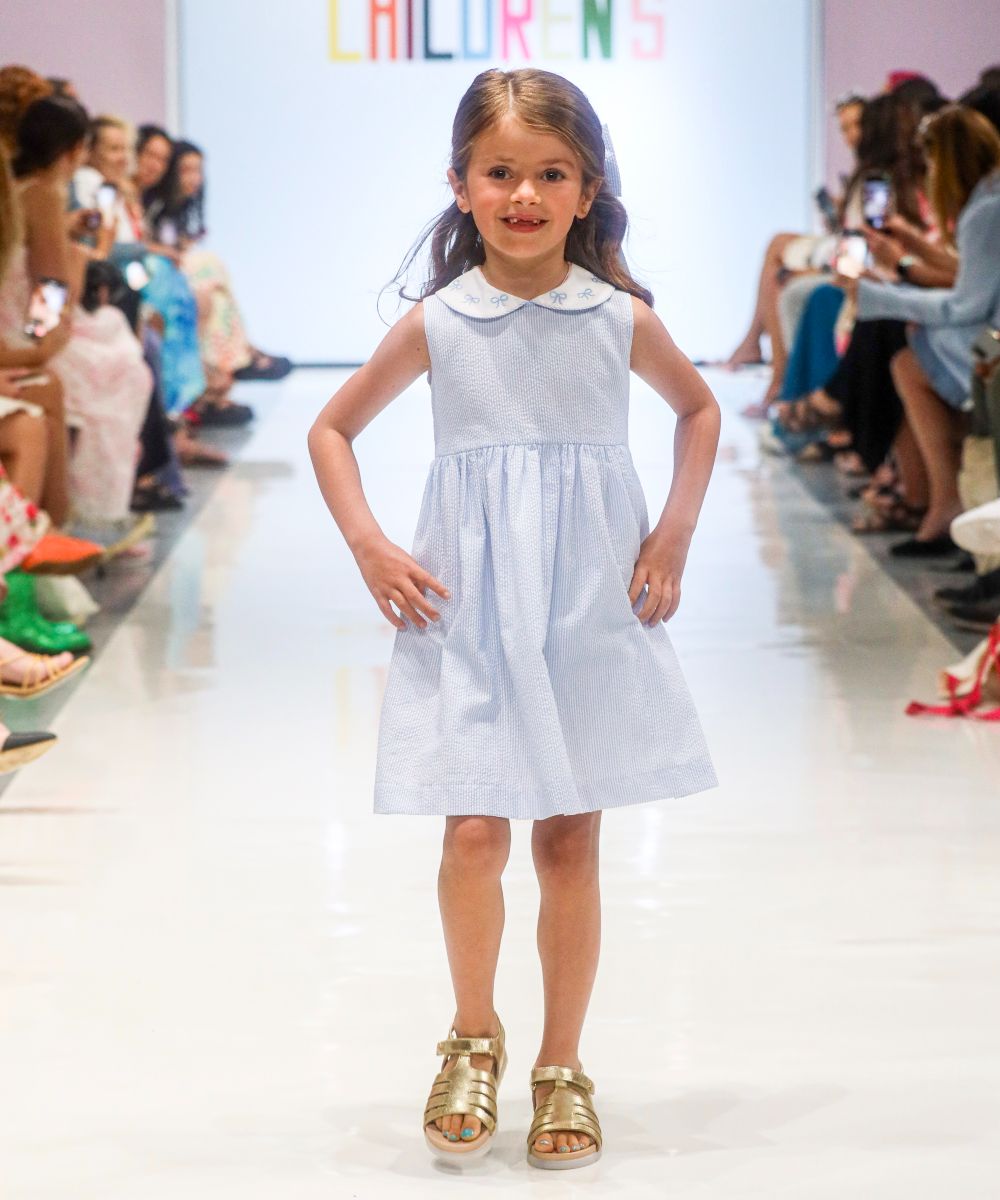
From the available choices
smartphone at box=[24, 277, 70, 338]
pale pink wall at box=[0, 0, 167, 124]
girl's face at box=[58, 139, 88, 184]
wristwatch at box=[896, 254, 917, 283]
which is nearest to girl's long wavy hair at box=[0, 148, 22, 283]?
smartphone at box=[24, 277, 70, 338]

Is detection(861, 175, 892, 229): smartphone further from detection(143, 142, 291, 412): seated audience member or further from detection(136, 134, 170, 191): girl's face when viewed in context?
detection(136, 134, 170, 191): girl's face

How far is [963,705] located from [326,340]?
878 centimetres

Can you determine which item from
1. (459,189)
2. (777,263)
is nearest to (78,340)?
(459,189)

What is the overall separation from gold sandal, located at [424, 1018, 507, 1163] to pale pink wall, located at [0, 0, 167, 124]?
33.7 ft

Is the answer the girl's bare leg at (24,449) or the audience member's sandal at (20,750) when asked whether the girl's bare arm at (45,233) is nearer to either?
the girl's bare leg at (24,449)

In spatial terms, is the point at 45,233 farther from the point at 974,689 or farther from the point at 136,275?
the point at 974,689

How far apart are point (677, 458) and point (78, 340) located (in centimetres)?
350

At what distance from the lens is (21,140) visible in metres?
4.66

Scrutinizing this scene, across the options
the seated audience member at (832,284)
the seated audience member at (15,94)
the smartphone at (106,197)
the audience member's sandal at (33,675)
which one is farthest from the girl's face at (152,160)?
the audience member's sandal at (33,675)

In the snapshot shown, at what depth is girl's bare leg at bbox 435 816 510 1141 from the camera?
73.5 inches

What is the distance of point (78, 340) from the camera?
5.21 m

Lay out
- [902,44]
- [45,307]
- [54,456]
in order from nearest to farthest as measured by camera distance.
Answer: [45,307] → [54,456] → [902,44]

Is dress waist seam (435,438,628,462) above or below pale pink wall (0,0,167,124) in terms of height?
below

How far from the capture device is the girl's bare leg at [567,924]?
1901 millimetres
